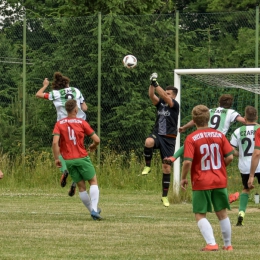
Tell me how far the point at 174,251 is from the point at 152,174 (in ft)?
37.6

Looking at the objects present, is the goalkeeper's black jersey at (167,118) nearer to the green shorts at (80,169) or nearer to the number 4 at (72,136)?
the green shorts at (80,169)

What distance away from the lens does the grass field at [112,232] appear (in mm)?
9773

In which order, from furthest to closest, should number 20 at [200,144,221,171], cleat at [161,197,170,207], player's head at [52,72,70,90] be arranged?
player's head at [52,72,70,90] → cleat at [161,197,170,207] → number 20 at [200,144,221,171]

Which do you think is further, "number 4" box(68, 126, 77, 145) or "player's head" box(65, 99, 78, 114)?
"number 4" box(68, 126, 77, 145)

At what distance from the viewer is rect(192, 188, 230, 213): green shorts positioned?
9.96 meters

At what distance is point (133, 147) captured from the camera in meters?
22.2

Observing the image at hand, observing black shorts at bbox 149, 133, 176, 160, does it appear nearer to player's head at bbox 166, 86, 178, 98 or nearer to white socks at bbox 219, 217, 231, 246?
player's head at bbox 166, 86, 178, 98

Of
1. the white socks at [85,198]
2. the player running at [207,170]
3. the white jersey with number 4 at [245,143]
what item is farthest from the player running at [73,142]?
the player running at [207,170]

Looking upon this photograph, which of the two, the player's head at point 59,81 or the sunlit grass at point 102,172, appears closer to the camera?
the player's head at point 59,81

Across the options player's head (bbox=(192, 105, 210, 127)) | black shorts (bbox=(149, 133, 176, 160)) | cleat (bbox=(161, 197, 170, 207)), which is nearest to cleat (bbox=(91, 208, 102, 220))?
cleat (bbox=(161, 197, 170, 207))

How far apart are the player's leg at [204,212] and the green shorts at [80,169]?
3601mm

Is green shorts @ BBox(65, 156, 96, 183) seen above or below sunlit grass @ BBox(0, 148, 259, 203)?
above

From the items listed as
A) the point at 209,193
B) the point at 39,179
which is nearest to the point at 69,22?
the point at 39,179

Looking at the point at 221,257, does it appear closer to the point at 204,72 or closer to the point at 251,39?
the point at 204,72
